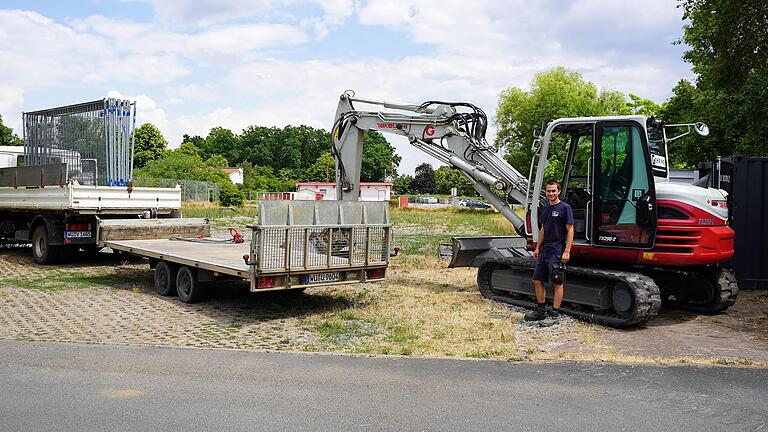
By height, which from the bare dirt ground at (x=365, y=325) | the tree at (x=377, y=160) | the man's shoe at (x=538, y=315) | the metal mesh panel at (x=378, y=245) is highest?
the tree at (x=377, y=160)

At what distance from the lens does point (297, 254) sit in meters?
9.34

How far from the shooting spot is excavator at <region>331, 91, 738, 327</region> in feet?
30.3

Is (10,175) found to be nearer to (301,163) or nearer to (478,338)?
(478,338)

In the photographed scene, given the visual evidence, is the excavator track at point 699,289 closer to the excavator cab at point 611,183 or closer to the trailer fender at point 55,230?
the excavator cab at point 611,183

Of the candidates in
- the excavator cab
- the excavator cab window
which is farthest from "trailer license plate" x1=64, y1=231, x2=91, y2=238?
the excavator cab window

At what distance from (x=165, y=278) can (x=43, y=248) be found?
5.65 m

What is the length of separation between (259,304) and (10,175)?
9.60 m

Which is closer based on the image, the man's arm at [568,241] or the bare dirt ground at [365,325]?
the bare dirt ground at [365,325]

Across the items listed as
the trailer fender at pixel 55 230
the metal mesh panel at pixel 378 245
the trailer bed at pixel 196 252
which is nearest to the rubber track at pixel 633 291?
the metal mesh panel at pixel 378 245

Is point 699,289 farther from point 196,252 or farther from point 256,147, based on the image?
point 256,147

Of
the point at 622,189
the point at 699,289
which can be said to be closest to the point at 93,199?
the point at 622,189

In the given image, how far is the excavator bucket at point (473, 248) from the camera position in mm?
12391

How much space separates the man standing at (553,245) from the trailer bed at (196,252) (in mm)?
3972

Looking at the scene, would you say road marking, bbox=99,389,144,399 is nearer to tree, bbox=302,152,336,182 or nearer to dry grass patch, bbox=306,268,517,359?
dry grass patch, bbox=306,268,517,359
